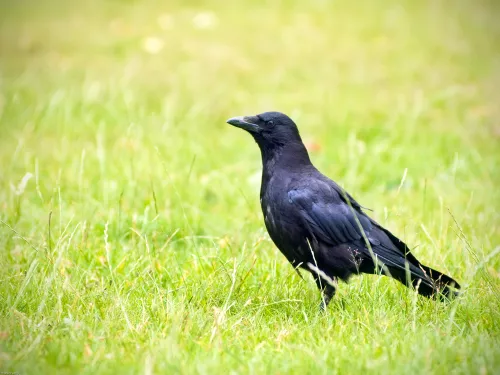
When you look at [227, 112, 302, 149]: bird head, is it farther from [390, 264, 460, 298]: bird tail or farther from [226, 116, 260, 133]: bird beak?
[390, 264, 460, 298]: bird tail


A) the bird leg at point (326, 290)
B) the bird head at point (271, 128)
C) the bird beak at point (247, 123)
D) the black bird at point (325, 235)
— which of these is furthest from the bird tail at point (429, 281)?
the bird beak at point (247, 123)

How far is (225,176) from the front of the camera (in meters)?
5.75

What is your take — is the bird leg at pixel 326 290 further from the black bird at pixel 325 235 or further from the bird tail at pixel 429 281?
the bird tail at pixel 429 281

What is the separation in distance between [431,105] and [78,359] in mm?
5663

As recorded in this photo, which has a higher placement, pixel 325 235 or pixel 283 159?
pixel 283 159

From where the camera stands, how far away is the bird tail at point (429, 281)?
3.55 metres

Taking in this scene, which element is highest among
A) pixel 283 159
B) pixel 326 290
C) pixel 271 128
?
pixel 271 128

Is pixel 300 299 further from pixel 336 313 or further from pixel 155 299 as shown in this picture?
pixel 155 299

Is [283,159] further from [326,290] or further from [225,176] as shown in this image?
[225,176]

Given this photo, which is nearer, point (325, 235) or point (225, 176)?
point (325, 235)

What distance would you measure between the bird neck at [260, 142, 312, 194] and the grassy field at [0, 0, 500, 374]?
411 millimetres

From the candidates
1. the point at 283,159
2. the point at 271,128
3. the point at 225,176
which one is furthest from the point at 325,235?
the point at 225,176

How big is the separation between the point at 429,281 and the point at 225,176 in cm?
246

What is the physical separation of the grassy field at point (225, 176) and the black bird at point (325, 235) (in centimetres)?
11
